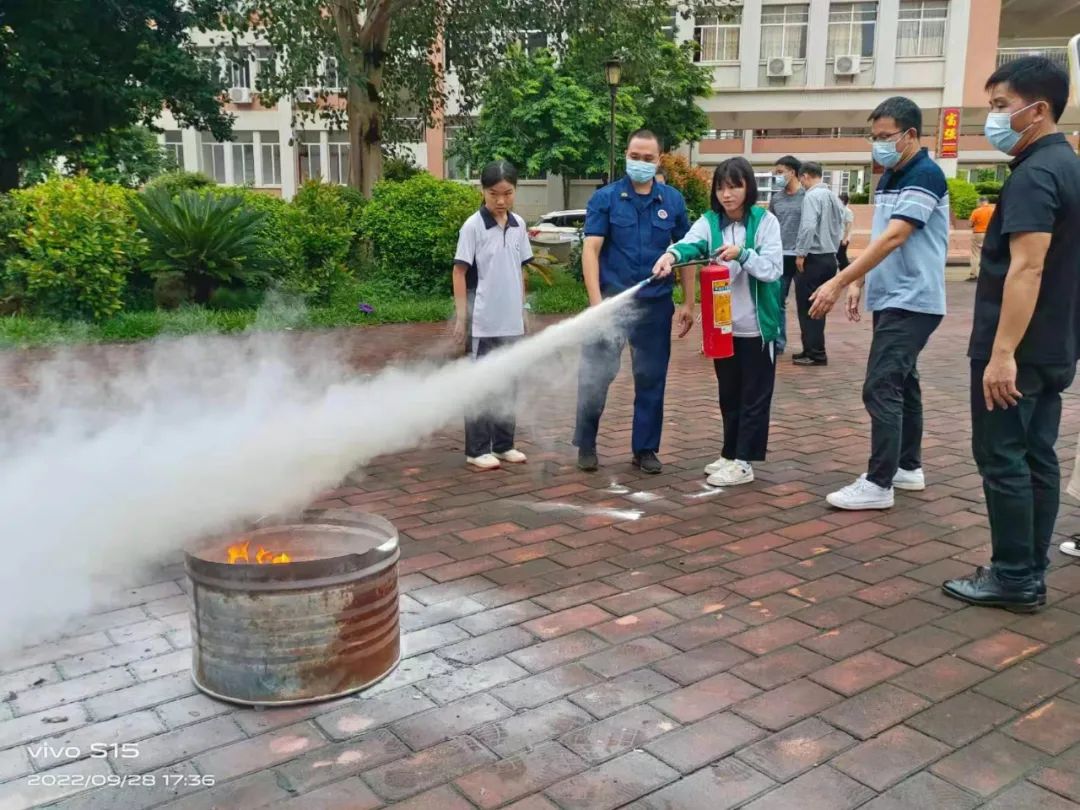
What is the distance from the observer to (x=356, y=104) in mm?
17047

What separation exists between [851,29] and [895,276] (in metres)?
37.0

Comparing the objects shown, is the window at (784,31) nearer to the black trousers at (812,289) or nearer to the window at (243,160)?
the window at (243,160)

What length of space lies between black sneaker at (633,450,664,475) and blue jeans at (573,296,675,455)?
0.10 ft

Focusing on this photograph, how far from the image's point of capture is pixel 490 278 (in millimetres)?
5859

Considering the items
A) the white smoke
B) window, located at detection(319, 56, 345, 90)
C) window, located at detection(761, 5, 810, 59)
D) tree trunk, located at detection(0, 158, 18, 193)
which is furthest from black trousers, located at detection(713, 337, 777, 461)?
window, located at detection(761, 5, 810, 59)

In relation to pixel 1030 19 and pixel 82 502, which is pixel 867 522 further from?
pixel 1030 19

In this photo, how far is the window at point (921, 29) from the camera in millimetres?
36219

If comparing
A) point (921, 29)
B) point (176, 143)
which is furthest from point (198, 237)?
point (176, 143)

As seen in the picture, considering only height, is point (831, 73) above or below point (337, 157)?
above

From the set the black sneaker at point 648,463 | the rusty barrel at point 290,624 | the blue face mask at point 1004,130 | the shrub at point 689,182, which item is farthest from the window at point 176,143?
the blue face mask at point 1004,130

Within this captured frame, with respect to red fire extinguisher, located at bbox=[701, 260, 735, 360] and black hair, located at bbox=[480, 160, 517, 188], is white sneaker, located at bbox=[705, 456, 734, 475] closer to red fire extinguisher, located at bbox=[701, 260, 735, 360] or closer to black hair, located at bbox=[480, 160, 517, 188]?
red fire extinguisher, located at bbox=[701, 260, 735, 360]

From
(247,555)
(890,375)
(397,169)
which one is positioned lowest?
(247,555)

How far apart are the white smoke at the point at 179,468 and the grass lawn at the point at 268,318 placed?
4806mm

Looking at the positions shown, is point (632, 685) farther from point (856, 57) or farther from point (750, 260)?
point (856, 57)
